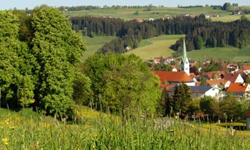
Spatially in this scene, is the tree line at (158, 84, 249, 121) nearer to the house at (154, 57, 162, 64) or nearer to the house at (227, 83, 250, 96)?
the house at (227, 83, 250, 96)

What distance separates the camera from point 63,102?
36.2m

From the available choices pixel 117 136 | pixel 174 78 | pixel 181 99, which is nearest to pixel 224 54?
pixel 174 78

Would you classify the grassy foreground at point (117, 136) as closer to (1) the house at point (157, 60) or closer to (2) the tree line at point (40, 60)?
(2) the tree line at point (40, 60)

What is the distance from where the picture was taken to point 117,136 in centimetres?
652

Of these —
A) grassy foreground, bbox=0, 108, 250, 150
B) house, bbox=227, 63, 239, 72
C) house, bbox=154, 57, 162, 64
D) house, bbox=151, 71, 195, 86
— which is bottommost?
house, bbox=227, 63, 239, 72

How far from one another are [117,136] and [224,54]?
608 ft

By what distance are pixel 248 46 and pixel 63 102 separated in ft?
541

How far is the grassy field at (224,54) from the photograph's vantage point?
184 m

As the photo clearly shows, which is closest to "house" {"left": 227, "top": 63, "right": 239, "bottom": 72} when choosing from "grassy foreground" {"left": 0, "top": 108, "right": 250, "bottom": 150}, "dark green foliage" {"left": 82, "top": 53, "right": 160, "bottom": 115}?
"dark green foliage" {"left": 82, "top": 53, "right": 160, "bottom": 115}

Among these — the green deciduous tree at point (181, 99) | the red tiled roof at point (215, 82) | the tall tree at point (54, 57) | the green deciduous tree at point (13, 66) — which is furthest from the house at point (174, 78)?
the green deciduous tree at point (13, 66)

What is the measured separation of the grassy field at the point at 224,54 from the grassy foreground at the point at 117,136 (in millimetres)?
177094

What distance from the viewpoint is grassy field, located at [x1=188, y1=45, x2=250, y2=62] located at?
18350 cm

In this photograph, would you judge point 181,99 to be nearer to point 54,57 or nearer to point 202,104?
point 202,104

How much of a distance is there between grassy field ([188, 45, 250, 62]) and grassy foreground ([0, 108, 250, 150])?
581 ft
